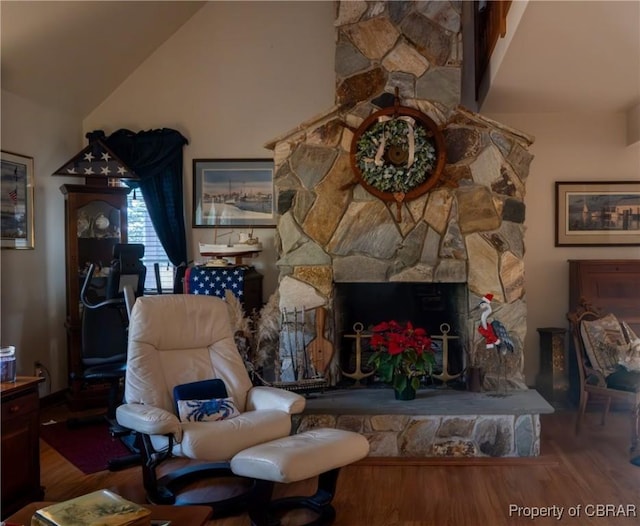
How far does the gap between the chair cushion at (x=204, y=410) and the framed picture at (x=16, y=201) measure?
2086 millimetres

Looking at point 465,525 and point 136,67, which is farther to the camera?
point 136,67

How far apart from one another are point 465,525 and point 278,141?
9.01 feet

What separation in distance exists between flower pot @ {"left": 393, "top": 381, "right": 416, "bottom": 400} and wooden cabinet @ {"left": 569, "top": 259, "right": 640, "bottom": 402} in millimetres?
1645

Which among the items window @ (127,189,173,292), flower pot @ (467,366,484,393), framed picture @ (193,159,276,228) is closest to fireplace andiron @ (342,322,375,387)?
flower pot @ (467,366,484,393)

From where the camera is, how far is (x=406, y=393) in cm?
389

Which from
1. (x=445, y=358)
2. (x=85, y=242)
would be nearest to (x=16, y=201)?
(x=85, y=242)

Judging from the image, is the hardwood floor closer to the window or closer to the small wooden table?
the small wooden table

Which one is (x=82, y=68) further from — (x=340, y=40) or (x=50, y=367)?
(x=50, y=367)

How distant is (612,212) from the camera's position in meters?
4.92

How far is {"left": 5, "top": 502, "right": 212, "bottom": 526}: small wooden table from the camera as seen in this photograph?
6.48 feet

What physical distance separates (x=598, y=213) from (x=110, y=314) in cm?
416

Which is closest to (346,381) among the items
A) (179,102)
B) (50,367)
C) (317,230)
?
(317,230)

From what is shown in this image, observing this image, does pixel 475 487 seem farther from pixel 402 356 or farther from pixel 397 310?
pixel 397 310

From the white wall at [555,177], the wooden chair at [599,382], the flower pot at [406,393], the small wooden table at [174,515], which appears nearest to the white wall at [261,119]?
the white wall at [555,177]
